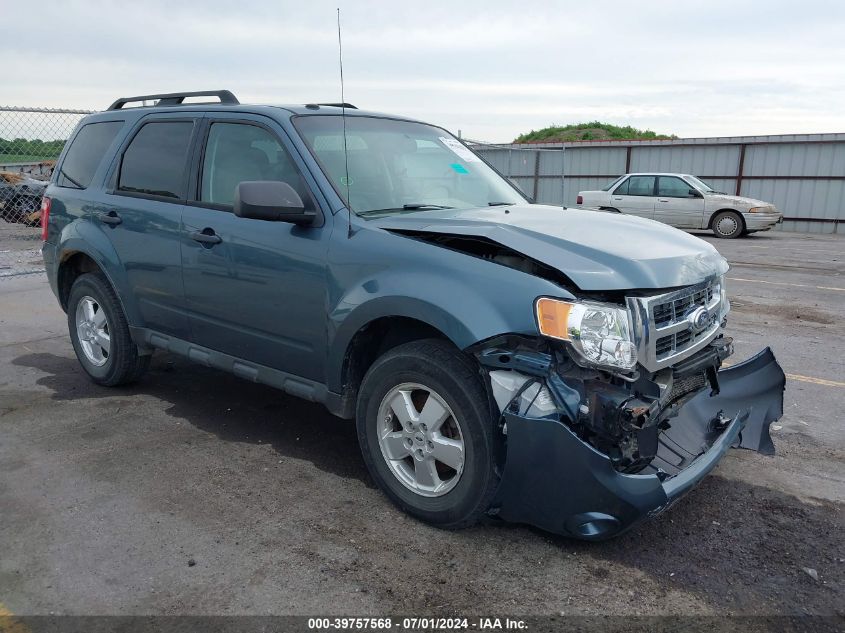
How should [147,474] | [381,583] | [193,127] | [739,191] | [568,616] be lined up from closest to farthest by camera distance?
[568,616]
[381,583]
[147,474]
[193,127]
[739,191]

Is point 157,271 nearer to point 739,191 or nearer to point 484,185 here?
point 484,185

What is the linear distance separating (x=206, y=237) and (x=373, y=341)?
1.25 meters

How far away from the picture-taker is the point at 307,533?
10.5 feet

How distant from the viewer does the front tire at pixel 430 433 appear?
2.97 m

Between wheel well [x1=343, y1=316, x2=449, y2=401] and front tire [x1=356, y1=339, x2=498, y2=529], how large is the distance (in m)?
0.15

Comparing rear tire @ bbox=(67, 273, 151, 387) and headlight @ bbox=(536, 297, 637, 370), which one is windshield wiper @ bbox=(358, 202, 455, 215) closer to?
headlight @ bbox=(536, 297, 637, 370)

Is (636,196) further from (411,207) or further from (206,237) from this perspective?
(206,237)

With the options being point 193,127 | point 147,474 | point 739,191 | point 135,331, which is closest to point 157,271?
point 135,331

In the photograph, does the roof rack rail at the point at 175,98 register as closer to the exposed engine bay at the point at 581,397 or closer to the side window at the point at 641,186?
the exposed engine bay at the point at 581,397

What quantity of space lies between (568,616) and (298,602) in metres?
1.01

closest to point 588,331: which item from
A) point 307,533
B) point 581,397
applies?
point 581,397

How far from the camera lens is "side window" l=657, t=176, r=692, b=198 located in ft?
60.1

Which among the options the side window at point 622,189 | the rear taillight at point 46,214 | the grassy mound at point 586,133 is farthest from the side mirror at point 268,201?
the grassy mound at point 586,133

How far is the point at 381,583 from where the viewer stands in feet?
9.24
